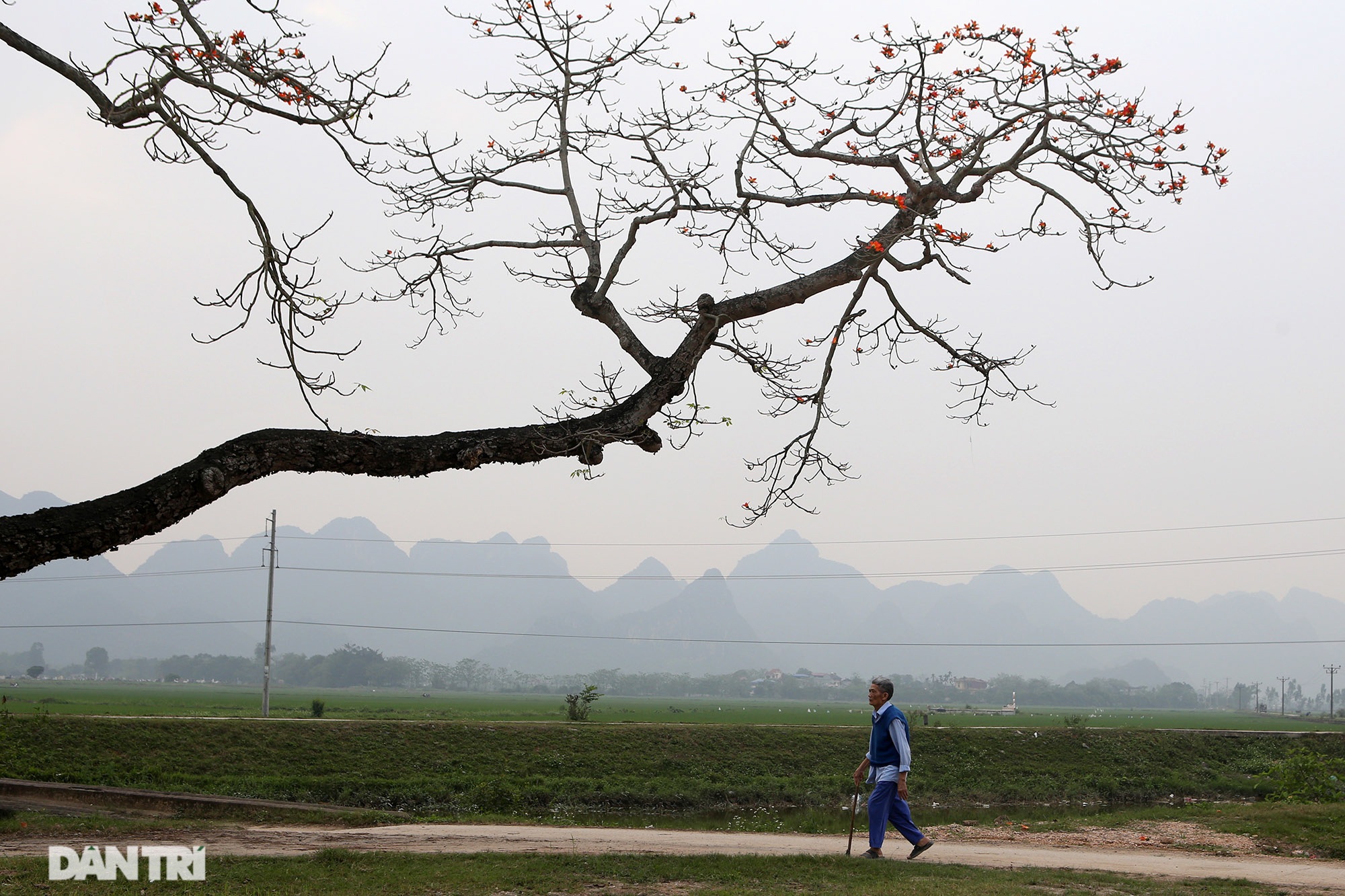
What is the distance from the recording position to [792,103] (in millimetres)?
10055

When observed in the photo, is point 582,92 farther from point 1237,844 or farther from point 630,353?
point 1237,844

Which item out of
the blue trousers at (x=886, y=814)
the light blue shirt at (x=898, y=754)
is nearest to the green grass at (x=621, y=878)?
the blue trousers at (x=886, y=814)

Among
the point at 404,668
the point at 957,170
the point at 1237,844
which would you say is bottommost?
the point at 404,668

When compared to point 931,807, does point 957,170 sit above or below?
above

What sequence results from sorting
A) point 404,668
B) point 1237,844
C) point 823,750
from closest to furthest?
point 1237,844 → point 823,750 → point 404,668

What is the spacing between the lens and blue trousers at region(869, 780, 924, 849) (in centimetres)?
1009

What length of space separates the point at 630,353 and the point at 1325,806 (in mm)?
11943

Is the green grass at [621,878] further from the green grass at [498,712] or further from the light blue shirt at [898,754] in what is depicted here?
the green grass at [498,712]

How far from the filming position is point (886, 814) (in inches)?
401

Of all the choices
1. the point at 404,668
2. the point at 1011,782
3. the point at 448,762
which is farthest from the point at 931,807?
the point at 404,668

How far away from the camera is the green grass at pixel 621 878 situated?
28.1ft

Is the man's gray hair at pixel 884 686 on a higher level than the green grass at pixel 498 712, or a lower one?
higher
